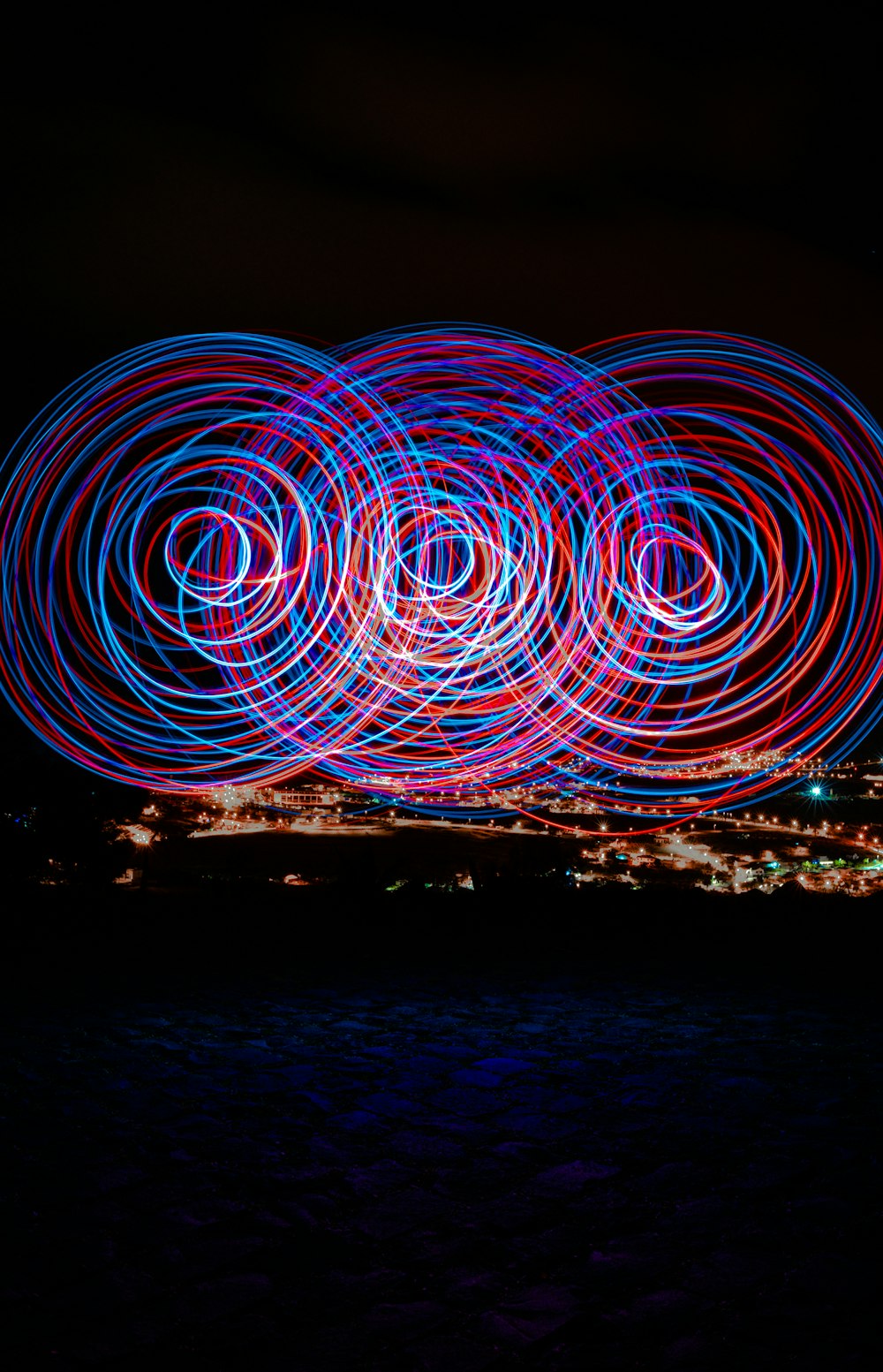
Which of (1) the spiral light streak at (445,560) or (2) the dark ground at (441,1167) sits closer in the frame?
(2) the dark ground at (441,1167)

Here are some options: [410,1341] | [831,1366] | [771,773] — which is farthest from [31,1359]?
[771,773]

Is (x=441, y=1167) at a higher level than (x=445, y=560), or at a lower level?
lower

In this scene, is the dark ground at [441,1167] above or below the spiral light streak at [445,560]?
below

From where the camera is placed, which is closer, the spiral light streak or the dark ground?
the dark ground

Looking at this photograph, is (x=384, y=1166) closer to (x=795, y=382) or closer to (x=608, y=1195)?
(x=608, y=1195)

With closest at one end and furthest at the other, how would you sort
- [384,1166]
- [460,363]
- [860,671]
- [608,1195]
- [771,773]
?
1. [608,1195]
2. [384,1166]
3. [860,671]
4. [460,363]
5. [771,773]
